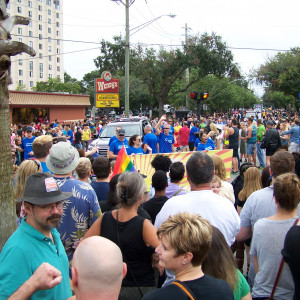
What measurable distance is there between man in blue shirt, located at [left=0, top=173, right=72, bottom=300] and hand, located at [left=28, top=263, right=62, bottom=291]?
9.7 inches

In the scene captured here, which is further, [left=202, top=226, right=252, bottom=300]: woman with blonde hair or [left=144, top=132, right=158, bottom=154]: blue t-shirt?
[left=144, top=132, right=158, bottom=154]: blue t-shirt

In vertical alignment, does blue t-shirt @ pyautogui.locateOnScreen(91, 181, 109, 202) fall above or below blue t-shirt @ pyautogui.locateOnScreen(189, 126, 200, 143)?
below

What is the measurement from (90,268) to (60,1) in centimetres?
13246

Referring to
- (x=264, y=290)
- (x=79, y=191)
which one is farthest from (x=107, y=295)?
(x=79, y=191)

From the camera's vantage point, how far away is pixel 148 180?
7.49m

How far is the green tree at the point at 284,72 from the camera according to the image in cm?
3384

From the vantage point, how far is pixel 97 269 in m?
1.79

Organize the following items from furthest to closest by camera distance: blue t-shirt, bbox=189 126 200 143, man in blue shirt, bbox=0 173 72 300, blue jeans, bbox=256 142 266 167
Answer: blue t-shirt, bbox=189 126 200 143, blue jeans, bbox=256 142 266 167, man in blue shirt, bbox=0 173 72 300

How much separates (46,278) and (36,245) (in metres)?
0.46

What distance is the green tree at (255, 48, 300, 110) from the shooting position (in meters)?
33.8

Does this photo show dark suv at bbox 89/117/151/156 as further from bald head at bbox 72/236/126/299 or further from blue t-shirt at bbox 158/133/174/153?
bald head at bbox 72/236/126/299

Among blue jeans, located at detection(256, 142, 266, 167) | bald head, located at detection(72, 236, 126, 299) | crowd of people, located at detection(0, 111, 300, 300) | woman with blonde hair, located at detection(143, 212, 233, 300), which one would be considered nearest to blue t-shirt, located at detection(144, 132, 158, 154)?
blue jeans, located at detection(256, 142, 266, 167)

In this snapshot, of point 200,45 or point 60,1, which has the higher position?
point 60,1

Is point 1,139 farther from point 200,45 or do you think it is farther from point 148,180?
point 200,45
